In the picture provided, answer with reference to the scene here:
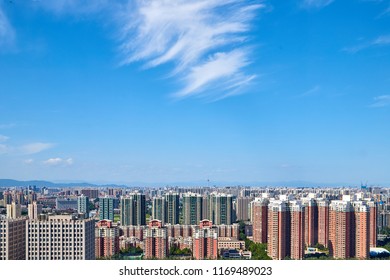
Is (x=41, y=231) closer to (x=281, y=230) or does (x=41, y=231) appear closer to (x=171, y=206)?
(x=281, y=230)

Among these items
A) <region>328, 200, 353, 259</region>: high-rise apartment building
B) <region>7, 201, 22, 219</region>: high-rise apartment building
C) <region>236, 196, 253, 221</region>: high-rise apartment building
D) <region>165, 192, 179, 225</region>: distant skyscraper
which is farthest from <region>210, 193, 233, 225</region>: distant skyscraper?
<region>7, 201, 22, 219</region>: high-rise apartment building

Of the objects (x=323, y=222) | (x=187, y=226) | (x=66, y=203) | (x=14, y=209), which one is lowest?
(x=187, y=226)

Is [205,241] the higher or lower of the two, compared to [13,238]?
lower

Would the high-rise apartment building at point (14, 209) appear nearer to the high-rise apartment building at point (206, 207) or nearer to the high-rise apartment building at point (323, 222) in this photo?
the high-rise apartment building at point (206, 207)

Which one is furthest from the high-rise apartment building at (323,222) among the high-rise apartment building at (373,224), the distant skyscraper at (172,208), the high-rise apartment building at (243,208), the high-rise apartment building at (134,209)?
the high-rise apartment building at (134,209)

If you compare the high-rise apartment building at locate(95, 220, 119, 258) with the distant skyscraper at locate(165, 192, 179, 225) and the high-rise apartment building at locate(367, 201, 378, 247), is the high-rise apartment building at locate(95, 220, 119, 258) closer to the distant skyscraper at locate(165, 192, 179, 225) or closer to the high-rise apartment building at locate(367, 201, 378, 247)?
the distant skyscraper at locate(165, 192, 179, 225)

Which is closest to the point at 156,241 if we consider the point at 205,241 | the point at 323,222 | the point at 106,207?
the point at 205,241

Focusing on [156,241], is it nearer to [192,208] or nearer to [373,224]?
[192,208]
